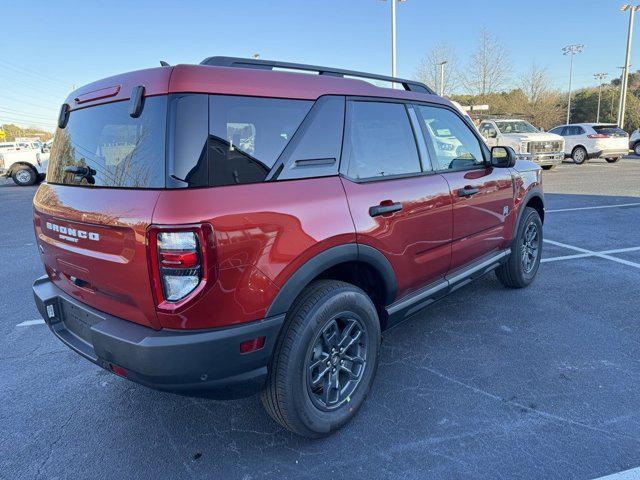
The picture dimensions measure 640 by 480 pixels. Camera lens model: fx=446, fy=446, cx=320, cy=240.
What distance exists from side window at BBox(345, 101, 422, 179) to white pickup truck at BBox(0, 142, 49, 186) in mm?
17959

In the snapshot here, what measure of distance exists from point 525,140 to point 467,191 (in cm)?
1448

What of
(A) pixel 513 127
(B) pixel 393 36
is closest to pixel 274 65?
(A) pixel 513 127

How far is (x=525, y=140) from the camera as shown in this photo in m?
16.0

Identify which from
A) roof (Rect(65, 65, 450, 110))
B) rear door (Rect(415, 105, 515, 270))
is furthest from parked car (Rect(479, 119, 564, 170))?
roof (Rect(65, 65, 450, 110))

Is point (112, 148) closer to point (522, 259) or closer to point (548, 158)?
point (522, 259)

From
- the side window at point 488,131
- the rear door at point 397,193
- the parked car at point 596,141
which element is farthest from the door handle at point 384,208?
the parked car at point 596,141

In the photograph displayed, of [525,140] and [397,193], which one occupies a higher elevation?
[525,140]

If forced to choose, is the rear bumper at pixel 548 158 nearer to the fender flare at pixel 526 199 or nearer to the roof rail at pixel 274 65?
the fender flare at pixel 526 199

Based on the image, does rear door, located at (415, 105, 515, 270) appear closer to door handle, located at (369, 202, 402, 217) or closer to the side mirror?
the side mirror

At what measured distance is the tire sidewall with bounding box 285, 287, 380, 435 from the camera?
2191mm

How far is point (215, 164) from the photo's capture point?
1953 millimetres

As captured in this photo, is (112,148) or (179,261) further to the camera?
(112,148)

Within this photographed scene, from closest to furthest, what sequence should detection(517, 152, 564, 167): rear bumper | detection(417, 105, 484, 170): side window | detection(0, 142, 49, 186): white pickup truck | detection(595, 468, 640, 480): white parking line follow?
detection(595, 468, 640, 480): white parking line → detection(417, 105, 484, 170): side window → detection(517, 152, 564, 167): rear bumper → detection(0, 142, 49, 186): white pickup truck

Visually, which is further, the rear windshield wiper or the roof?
the rear windshield wiper
